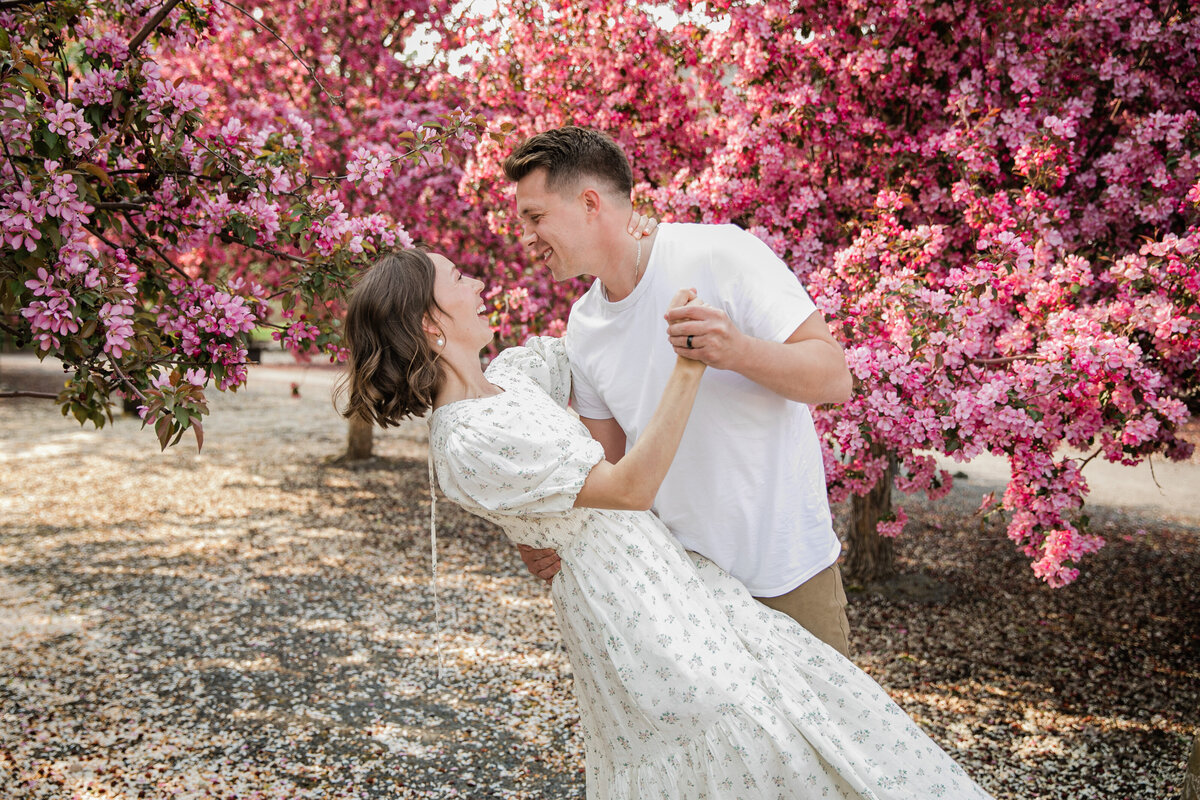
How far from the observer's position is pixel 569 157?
76.1 inches

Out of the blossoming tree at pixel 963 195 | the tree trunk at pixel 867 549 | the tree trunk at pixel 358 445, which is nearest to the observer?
the blossoming tree at pixel 963 195

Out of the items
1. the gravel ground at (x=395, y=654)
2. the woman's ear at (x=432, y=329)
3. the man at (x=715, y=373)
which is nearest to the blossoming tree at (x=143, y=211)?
the woman's ear at (x=432, y=329)

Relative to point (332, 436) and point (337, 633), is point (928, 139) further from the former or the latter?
point (332, 436)

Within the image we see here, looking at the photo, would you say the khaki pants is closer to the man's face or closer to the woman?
the woman

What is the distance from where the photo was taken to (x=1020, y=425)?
3.01m

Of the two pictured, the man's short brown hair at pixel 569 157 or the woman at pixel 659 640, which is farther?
the man's short brown hair at pixel 569 157

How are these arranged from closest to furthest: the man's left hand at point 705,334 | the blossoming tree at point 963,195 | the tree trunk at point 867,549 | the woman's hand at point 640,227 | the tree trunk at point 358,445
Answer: the man's left hand at point 705,334 < the woman's hand at point 640,227 < the blossoming tree at point 963,195 < the tree trunk at point 867,549 < the tree trunk at point 358,445

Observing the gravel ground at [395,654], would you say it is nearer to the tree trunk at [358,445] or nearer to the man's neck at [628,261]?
the tree trunk at [358,445]

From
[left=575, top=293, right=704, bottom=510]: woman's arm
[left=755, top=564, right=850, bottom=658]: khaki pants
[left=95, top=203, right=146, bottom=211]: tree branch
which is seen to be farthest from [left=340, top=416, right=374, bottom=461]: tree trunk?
[left=575, top=293, right=704, bottom=510]: woman's arm

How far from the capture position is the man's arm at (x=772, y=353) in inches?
61.2

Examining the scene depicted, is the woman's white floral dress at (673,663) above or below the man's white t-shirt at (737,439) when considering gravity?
below

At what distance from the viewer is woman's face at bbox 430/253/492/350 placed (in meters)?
1.95

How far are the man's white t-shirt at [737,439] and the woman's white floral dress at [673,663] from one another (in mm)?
95

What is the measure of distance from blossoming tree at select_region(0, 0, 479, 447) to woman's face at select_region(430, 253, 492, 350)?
2.63 ft
